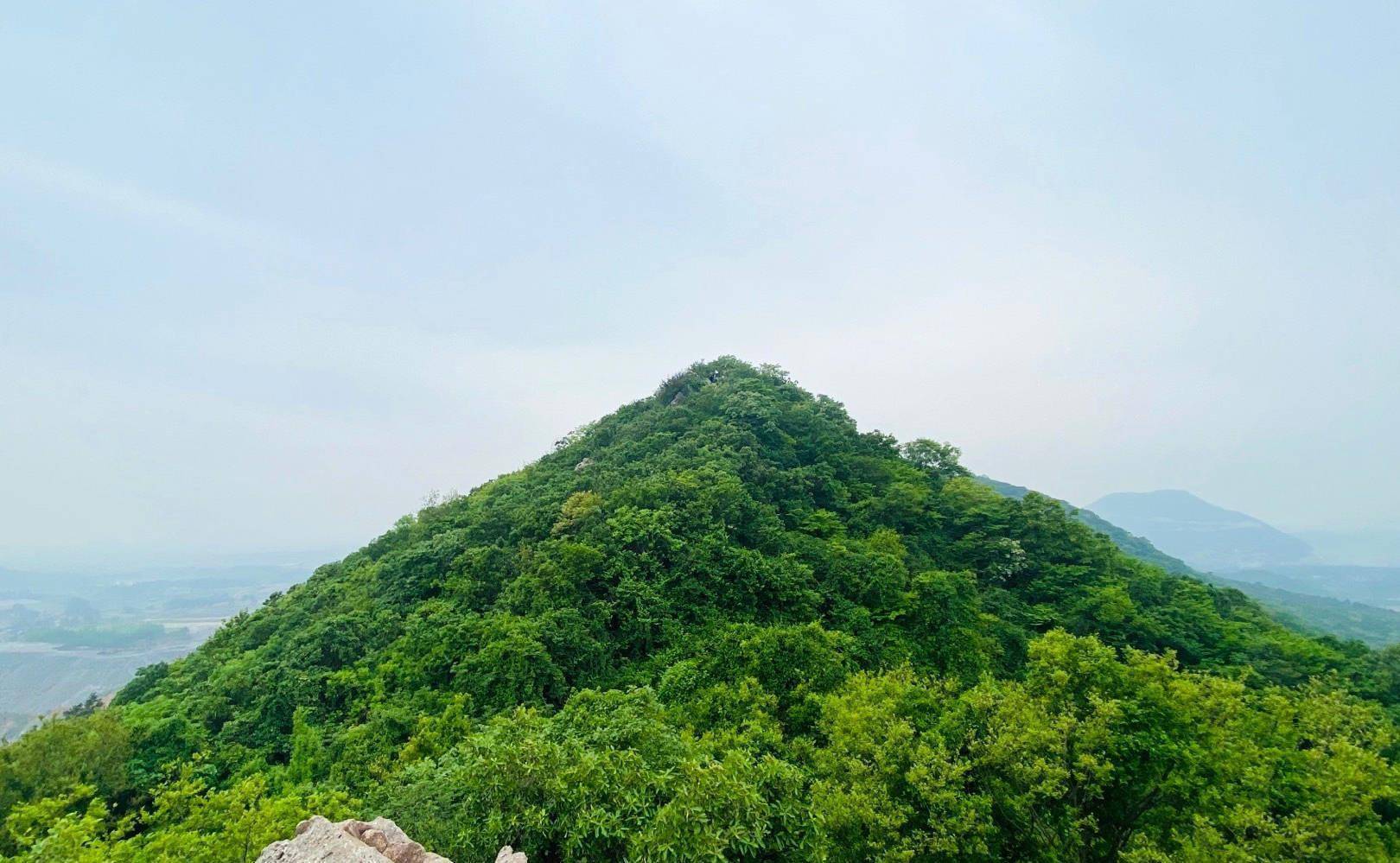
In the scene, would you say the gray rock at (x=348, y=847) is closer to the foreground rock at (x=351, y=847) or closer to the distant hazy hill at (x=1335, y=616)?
the foreground rock at (x=351, y=847)

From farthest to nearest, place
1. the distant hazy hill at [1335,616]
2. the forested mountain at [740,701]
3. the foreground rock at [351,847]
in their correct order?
1. the distant hazy hill at [1335,616]
2. the forested mountain at [740,701]
3. the foreground rock at [351,847]

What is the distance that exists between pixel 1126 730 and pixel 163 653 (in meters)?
165

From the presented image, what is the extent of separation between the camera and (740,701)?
16859 millimetres

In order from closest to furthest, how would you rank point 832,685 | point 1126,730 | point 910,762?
point 910,762
point 1126,730
point 832,685

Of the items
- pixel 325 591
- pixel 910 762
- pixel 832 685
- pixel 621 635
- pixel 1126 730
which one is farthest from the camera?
pixel 325 591

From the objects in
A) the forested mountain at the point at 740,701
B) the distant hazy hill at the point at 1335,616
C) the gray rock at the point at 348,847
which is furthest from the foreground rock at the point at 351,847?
the distant hazy hill at the point at 1335,616

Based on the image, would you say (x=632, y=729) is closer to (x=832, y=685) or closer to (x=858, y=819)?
(x=858, y=819)

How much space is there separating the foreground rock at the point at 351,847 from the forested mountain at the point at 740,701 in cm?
141

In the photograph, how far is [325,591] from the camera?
94.6ft

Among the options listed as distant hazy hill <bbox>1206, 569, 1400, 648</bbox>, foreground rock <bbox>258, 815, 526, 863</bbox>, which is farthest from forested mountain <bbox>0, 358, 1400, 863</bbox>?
distant hazy hill <bbox>1206, 569, 1400, 648</bbox>

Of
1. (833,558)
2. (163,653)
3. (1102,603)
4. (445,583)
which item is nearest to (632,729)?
(833,558)

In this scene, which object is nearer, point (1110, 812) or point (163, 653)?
point (1110, 812)

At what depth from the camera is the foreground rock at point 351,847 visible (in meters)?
8.48

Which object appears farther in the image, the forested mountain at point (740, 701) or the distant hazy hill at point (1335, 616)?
the distant hazy hill at point (1335, 616)
